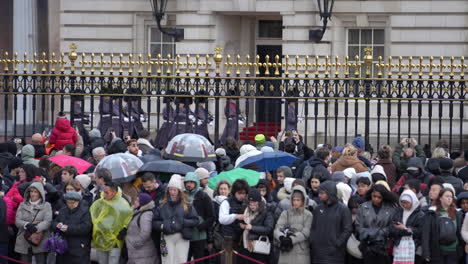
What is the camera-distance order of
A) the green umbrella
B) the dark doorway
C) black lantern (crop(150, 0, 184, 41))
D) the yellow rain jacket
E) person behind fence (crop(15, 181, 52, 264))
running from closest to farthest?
the yellow rain jacket, person behind fence (crop(15, 181, 52, 264)), the green umbrella, the dark doorway, black lantern (crop(150, 0, 184, 41))

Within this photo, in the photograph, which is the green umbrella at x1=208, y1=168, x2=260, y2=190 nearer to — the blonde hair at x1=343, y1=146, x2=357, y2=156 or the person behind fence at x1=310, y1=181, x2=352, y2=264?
the person behind fence at x1=310, y1=181, x2=352, y2=264

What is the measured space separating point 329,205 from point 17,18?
2197 cm

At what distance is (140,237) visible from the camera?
19859 mm

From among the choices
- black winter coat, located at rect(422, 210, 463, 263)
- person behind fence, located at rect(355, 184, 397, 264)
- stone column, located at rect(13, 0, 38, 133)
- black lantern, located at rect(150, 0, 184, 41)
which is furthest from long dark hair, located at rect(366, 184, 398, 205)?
stone column, located at rect(13, 0, 38, 133)

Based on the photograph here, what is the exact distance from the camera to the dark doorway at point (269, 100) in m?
27.2

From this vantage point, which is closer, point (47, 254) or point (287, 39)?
point (47, 254)

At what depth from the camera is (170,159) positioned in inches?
906

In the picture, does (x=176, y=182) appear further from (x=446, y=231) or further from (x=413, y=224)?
(x=446, y=231)

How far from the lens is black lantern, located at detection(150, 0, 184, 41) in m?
37.3

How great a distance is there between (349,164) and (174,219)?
12.1 ft

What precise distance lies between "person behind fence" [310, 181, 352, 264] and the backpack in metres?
1.06

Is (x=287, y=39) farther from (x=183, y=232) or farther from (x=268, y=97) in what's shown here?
(x=183, y=232)

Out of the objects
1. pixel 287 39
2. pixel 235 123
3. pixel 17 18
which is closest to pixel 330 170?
pixel 235 123

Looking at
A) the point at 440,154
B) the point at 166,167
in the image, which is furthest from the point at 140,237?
the point at 440,154
